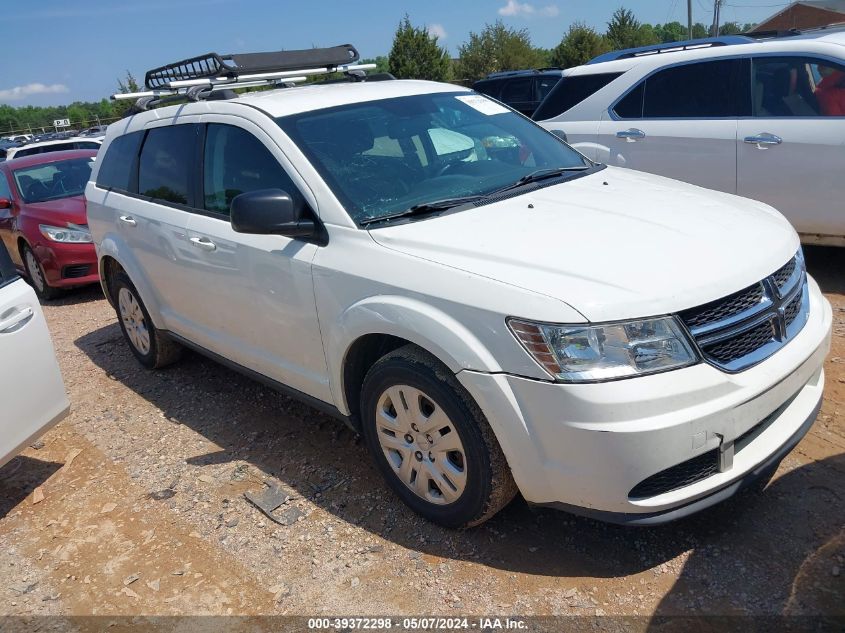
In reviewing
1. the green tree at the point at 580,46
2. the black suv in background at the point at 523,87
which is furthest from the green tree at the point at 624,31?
the black suv in background at the point at 523,87

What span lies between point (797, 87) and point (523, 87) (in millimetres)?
8427

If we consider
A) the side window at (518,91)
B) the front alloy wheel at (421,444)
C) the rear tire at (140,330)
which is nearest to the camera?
the front alloy wheel at (421,444)

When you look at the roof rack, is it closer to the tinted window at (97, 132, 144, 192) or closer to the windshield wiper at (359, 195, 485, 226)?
the tinted window at (97, 132, 144, 192)

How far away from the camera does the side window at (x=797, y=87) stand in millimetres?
5363

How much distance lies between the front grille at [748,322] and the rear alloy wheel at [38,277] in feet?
Answer: 24.9

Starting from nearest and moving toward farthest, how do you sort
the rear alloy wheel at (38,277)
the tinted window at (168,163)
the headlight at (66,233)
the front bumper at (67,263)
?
1. the tinted window at (168,163)
2. the front bumper at (67,263)
3. the headlight at (66,233)
4. the rear alloy wheel at (38,277)

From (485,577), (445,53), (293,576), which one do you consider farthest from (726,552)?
(445,53)

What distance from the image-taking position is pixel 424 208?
3.25 meters

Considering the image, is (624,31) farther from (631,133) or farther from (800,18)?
(631,133)

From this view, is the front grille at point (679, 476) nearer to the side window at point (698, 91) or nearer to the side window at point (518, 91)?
the side window at point (698, 91)

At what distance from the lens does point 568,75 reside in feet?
23.0

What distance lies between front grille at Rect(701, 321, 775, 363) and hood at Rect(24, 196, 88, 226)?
7229mm

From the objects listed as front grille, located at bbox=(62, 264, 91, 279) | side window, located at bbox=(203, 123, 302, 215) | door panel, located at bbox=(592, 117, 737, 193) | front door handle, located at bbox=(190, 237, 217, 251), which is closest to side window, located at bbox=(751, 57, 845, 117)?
door panel, located at bbox=(592, 117, 737, 193)

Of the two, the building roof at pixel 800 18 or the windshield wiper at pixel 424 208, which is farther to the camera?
the building roof at pixel 800 18
